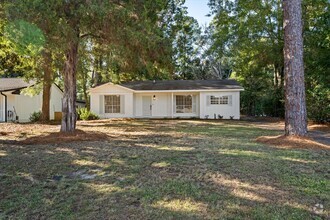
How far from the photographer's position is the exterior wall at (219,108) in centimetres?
2259

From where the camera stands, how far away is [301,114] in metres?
8.74

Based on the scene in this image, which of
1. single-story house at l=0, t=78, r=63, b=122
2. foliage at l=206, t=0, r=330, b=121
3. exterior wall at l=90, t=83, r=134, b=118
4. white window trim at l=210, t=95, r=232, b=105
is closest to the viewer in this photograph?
foliage at l=206, t=0, r=330, b=121

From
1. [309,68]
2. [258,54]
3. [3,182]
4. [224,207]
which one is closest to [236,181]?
[224,207]

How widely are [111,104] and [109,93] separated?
1027mm

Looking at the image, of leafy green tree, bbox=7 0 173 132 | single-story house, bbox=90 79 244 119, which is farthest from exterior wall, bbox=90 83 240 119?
leafy green tree, bbox=7 0 173 132

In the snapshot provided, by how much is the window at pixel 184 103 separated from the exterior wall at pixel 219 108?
172cm

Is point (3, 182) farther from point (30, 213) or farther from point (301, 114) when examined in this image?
point (301, 114)

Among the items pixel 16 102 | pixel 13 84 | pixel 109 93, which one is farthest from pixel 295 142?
pixel 13 84

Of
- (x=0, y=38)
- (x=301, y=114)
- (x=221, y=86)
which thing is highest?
(x=0, y=38)

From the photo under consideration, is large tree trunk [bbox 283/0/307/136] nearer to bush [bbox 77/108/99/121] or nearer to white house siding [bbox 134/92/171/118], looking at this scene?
white house siding [bbox 134/92/171/118]

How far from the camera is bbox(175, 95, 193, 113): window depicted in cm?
2469

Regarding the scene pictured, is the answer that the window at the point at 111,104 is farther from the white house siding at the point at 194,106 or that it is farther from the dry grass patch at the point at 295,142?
the dry grass patch at the point at 295,142

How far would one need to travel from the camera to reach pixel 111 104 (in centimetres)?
2470

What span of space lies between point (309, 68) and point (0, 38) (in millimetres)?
16684
